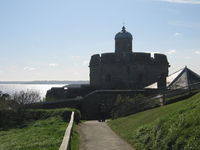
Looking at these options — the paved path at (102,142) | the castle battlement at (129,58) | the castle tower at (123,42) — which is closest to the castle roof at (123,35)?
the castle tower at (123,42)

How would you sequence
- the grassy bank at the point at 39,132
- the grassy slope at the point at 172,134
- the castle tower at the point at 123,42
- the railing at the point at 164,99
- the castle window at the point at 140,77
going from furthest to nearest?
1. the castle tower at the point at 123,42
2. the castle window at the point at 140,77
3. the railing at the point at 164,99
4. the grassy bank at the point at 39,132
5. the grassy slope at the point at 172,134

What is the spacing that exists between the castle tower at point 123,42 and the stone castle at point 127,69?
273 centimetres

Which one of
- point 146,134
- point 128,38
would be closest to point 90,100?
point 128,38

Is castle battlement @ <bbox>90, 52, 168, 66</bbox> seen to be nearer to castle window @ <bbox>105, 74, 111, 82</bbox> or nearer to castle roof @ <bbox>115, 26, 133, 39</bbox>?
castle window @ <bbox>105, 74, 111, 82</bbox>

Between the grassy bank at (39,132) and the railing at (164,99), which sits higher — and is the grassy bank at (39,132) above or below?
below

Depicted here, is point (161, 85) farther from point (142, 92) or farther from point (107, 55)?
point (107, 55)

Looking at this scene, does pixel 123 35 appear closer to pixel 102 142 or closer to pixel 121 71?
pixel 121 71

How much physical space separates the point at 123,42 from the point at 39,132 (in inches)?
1020

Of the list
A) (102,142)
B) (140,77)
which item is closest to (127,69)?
(140,77)

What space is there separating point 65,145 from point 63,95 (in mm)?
30191

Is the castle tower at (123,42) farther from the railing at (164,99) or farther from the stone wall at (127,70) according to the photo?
the railing at (164,99)

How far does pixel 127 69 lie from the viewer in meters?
35.0

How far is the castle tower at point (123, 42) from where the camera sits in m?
38.2

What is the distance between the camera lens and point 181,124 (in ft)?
29.3
